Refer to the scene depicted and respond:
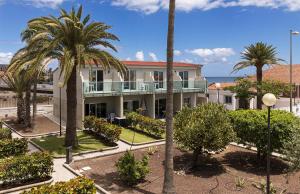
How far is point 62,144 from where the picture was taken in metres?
23.6

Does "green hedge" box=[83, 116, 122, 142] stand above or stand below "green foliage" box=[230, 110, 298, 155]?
below

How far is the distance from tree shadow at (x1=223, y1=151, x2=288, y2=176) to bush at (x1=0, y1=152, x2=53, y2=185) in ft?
36.2

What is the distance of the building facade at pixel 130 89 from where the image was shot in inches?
1220

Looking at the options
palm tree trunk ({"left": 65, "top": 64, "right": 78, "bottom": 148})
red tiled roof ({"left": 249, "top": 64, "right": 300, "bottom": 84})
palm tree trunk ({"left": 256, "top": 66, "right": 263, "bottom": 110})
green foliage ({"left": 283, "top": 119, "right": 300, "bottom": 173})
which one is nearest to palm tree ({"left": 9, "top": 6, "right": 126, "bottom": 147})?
palm tree trunk ({"left": 65, "top": 64, "right": 78, "bottom": 148})

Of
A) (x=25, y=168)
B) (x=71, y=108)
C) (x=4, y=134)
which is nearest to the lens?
(x=25, y=168)

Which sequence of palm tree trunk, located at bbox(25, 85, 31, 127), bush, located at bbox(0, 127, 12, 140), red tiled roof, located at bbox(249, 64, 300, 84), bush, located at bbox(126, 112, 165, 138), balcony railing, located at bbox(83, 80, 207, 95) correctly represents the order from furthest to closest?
red tiled roof, located at bbox(249, 64, 300, 84) → balcony railing, located at bbox(83, 80, 207, 95) → palm tree trunk, located at bbox(25, 85, 31, 127) → bush, located at bbox(126, 112, 165, 138) → bush, located at bbox(0, 127, 12, 140)

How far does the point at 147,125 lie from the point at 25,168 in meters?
13.8

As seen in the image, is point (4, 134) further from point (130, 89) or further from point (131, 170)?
point (130, 89)

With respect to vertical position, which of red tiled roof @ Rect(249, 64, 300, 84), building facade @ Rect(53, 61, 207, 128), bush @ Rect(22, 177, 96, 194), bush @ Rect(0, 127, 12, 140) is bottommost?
bush @ Rect(22, 177, 96, 194)

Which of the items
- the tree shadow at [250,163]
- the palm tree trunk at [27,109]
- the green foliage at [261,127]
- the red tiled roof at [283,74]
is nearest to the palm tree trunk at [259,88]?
the tree shadow at [250,163]

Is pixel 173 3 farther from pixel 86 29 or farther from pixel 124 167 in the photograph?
pixel 86 29

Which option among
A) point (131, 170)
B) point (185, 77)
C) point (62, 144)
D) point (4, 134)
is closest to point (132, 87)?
point (185, 77)

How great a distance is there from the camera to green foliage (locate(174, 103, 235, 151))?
17.1m

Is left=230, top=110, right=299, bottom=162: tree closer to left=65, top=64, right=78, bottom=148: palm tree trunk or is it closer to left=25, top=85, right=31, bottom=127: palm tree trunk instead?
left=65, top=64, right=78, bottom=148: palm tree trunk
